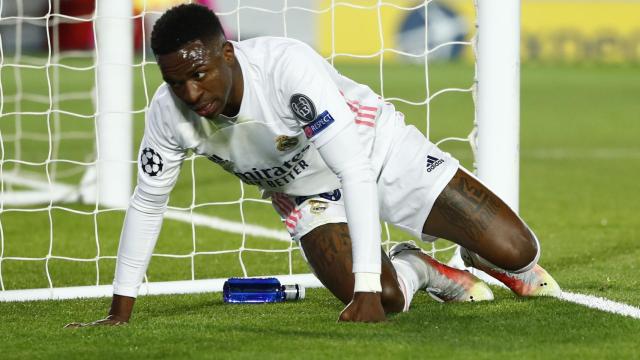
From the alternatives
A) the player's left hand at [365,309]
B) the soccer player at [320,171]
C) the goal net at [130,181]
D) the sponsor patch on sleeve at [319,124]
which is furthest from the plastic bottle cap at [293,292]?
the sponsor patch on sleeve at [319,124]

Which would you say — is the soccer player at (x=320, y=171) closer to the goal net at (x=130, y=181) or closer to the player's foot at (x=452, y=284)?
the player's foot at (x=452, y=284)

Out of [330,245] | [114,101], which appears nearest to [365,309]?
[330,245]

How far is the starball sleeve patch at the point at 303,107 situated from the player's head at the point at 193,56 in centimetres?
22

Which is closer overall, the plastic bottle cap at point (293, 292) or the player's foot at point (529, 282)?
the player's foot at point (529, 282)

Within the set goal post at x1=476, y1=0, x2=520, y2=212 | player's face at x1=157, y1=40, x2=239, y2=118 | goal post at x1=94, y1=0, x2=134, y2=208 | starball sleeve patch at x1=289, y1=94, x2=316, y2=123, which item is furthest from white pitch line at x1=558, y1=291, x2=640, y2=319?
goal post at x1=94, y1=0, x2=134, y2=208

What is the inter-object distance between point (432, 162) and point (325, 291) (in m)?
0.86

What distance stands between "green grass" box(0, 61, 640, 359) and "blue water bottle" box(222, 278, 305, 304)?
0.07m

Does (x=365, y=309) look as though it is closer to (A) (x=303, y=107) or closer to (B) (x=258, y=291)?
(A) (x=303, y=107)

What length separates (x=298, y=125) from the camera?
423 centimetres

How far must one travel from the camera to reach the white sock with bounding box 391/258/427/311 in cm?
444

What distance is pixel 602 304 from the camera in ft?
15.0

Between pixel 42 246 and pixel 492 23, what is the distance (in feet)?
9.21

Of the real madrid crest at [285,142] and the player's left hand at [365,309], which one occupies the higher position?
the real madrid crest at [285,142]

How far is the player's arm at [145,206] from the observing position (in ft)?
13.6
